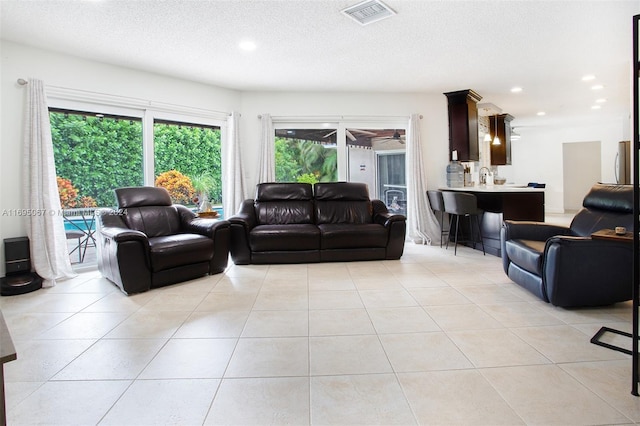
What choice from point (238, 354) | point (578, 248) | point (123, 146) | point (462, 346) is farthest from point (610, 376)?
point (123, 146)

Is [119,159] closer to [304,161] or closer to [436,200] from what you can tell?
[304,161]

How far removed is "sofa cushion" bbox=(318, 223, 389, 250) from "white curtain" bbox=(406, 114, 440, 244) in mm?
1580

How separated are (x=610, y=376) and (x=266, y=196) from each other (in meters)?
4.10

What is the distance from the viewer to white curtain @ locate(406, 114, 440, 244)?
5910 millimetres

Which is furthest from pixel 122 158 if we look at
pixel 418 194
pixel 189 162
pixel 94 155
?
pixel 418 194

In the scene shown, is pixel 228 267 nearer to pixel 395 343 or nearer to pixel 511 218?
pixel 395 343

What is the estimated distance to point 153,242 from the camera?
11.5ft

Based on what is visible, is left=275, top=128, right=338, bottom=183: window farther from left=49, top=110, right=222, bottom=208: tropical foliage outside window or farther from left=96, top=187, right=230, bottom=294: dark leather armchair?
left=96, top=187, right=230, bottom=294: dark leather armchair

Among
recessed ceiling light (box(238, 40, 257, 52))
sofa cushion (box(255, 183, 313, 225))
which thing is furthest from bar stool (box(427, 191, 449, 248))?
recessed ceiling light (box(238, 40, 257, 52))

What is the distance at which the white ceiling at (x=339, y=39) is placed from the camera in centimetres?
301

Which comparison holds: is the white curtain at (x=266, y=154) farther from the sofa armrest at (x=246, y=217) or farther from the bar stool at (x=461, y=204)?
the bar stool at (x=461, y=204)

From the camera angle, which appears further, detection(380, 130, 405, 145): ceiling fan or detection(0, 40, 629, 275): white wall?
detection(380, 130, 405, 145): ceiling fan

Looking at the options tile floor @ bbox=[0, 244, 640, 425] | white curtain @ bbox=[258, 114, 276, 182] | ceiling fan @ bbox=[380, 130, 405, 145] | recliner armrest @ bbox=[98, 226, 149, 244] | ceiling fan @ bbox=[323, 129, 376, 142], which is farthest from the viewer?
ceiling fan @ bbox=[380, 130, 405, 145]

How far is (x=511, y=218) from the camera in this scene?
4879 mm
